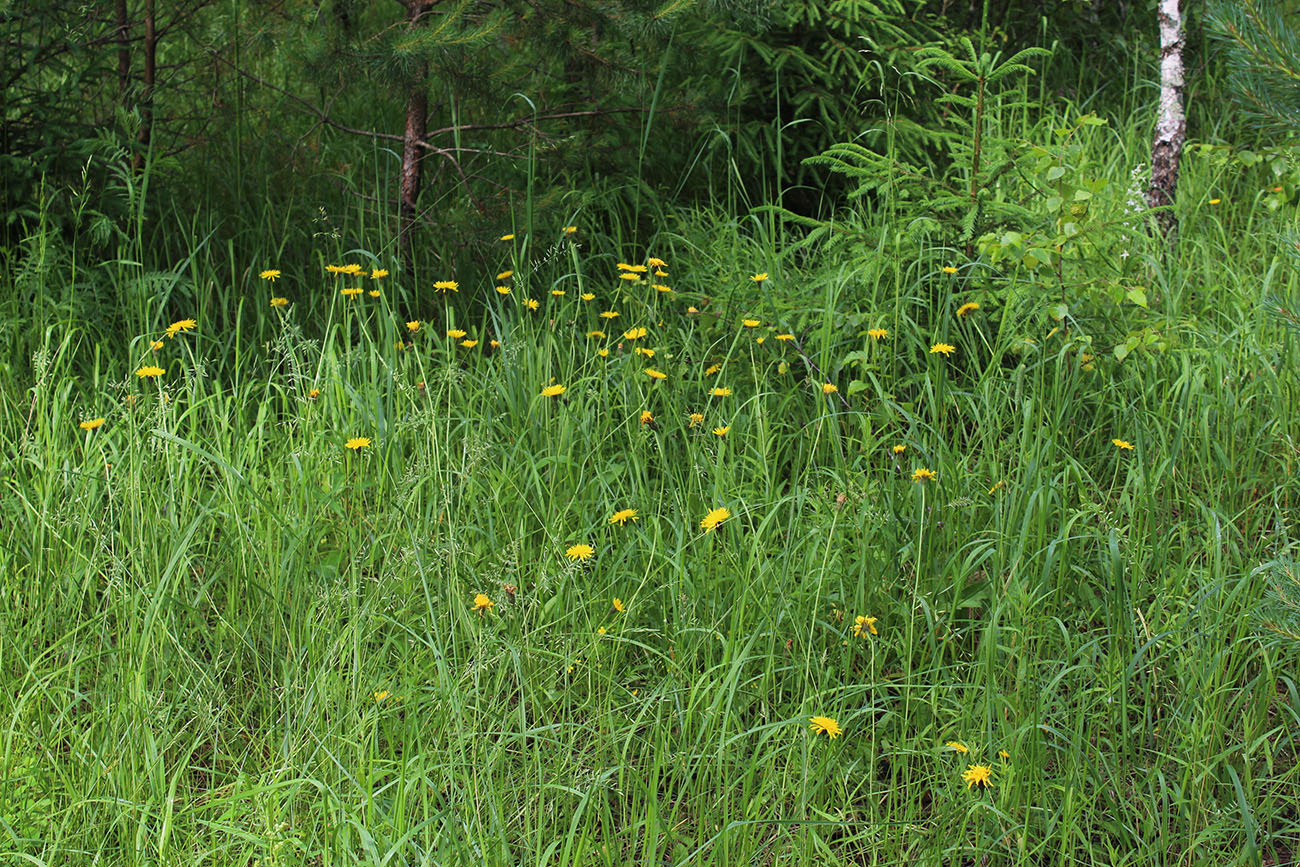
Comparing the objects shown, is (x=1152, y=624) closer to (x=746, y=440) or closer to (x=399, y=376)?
(x=746, y=440)

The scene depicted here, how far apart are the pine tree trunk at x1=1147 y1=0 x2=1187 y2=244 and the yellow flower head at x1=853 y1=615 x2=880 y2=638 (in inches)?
112

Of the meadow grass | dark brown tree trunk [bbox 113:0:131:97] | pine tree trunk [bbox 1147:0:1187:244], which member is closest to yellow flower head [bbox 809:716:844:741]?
the meadow grass

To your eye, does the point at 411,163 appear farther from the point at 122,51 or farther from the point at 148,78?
the point at 122,51

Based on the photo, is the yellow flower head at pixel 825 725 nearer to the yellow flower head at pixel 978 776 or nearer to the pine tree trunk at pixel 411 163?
→ the yellow flower head at pixel 978 776

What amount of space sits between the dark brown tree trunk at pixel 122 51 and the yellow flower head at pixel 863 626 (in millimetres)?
3341

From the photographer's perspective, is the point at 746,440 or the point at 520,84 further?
the point at 520,84

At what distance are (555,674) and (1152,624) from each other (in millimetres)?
1257

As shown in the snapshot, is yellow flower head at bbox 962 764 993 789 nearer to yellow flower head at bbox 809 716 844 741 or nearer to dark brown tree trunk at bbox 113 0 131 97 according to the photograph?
yellow flower head at bbox 809 716 844 741

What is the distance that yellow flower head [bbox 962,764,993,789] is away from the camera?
1776 mm

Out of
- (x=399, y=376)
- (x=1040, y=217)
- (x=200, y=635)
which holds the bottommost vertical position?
(x=200, y=635)

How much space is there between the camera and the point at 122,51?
3977 mm

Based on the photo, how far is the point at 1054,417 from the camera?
109 inches

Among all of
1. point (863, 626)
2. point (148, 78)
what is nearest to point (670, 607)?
point (863, 626)

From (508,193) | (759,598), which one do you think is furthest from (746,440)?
(508,193)
